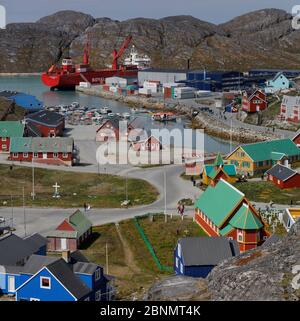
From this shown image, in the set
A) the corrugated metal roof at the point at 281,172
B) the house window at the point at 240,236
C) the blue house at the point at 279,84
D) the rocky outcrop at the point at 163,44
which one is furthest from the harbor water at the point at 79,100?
the house window at the point at 240,236

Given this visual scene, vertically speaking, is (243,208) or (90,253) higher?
(243,208)

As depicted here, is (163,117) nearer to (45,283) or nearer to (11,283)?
(11,283)

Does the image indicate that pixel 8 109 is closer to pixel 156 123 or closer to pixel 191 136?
pixel 156 123

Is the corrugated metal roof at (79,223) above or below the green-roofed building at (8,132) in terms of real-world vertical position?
below

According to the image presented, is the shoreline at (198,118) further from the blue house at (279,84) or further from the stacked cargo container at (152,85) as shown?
the blue house at (279,84)

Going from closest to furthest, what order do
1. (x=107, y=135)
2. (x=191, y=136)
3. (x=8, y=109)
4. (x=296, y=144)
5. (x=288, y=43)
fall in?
(x=296, y=144)
(x=107, y=135)
(x=191, y=136)
(x=8, y=109)
(x=288, y=43)
